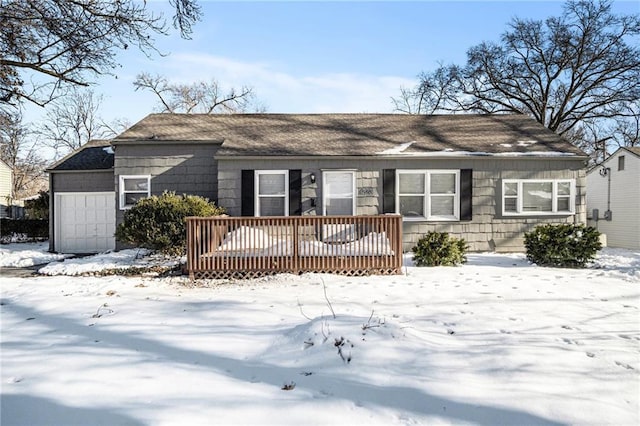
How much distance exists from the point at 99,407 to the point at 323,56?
36.7 ft

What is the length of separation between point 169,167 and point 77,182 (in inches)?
155

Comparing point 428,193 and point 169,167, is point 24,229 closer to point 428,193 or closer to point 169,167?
point 169,167

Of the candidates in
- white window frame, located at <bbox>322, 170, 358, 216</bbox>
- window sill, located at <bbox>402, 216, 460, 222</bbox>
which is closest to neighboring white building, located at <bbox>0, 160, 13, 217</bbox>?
white window frame, located at <bbox>322, 170, 358, 216</bbox>

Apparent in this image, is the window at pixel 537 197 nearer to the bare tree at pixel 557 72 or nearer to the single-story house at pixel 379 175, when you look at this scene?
the single-story house at pixel 379 175

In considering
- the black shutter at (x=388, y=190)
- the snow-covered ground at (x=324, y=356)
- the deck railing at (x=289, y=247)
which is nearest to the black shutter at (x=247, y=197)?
the deck railing at (x=289, y=247)

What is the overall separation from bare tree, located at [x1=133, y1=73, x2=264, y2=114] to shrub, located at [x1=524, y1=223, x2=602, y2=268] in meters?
25.4

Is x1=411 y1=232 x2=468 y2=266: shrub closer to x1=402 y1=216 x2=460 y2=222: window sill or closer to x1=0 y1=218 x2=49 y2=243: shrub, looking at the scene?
x1=402 y1=216 x2=460 y2=222: window sill

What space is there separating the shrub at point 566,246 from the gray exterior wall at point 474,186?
237 centimetres

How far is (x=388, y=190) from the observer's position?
35.6ft

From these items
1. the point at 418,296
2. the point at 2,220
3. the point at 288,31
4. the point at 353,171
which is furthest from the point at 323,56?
the point at 2,220

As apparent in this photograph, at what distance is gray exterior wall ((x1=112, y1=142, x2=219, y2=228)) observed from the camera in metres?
11.6

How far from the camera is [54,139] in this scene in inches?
1180

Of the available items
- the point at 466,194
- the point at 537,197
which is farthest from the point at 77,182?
the point at 537,197

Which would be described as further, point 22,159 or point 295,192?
point 22,159
